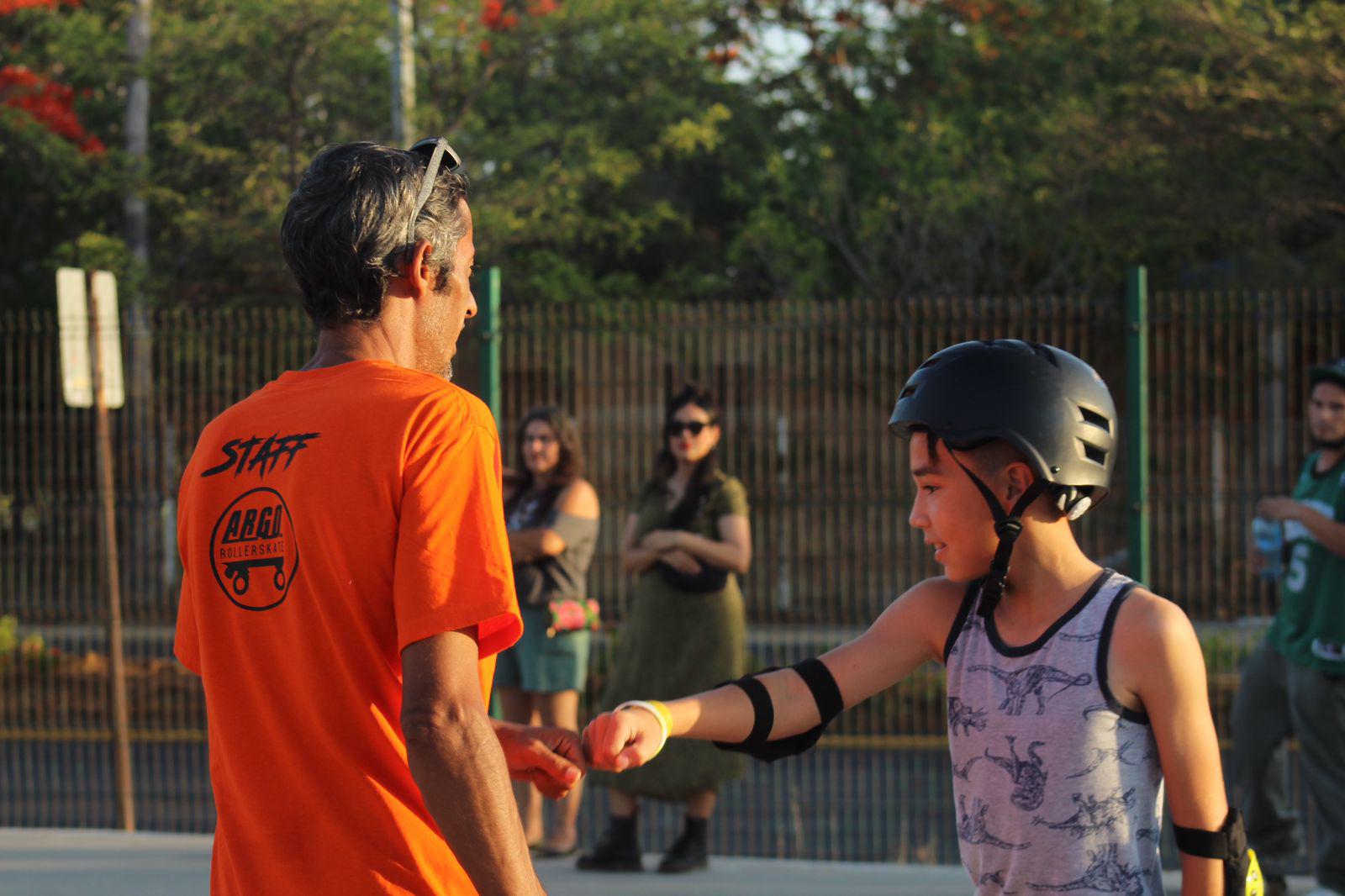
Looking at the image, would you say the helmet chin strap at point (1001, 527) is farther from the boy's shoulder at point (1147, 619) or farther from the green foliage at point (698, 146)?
the green foliage at point (698, 146)

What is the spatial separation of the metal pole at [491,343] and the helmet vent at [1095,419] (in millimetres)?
4725

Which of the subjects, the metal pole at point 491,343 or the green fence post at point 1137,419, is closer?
the green fence post at point 1137,419

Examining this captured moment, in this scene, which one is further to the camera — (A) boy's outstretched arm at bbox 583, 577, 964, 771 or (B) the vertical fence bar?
(B) the vertical fence bar

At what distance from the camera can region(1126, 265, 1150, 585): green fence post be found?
6.66m

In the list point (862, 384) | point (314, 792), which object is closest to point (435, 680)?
point (314, 792)

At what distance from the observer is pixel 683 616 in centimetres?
639

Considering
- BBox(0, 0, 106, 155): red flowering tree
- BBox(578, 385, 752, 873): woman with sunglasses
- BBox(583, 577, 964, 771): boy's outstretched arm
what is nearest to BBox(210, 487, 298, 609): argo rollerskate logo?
BBox(583, 577, 964, 771): boy's outstretched arm

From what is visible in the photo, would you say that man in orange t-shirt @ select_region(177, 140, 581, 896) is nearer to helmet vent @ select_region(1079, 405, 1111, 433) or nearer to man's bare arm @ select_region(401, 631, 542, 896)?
man's bare arm @ select_region(401, 631, 542, 896)

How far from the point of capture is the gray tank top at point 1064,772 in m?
2.39

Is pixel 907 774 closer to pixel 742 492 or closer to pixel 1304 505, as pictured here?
pixel 742 492

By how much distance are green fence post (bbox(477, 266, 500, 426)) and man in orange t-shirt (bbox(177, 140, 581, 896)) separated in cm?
483

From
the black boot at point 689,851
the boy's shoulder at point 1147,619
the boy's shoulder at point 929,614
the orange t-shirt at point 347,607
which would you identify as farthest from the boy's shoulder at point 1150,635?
the black boot at point 689,851

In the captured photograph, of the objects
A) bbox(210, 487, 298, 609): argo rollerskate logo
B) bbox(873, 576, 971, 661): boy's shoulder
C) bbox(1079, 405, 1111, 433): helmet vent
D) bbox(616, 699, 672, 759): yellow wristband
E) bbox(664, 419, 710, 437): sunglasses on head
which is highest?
bbox(1079, 405, 1111, 433): helmet vent

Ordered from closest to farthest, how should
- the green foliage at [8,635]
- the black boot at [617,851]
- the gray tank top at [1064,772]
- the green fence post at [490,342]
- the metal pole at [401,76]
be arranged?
1. the gray tank top at [1064,772]
2. the black boot at [617,851]
3. the green fence post at [490,342]
4. the green foliage at [8,635]
5. the metal pole at [401,76]
